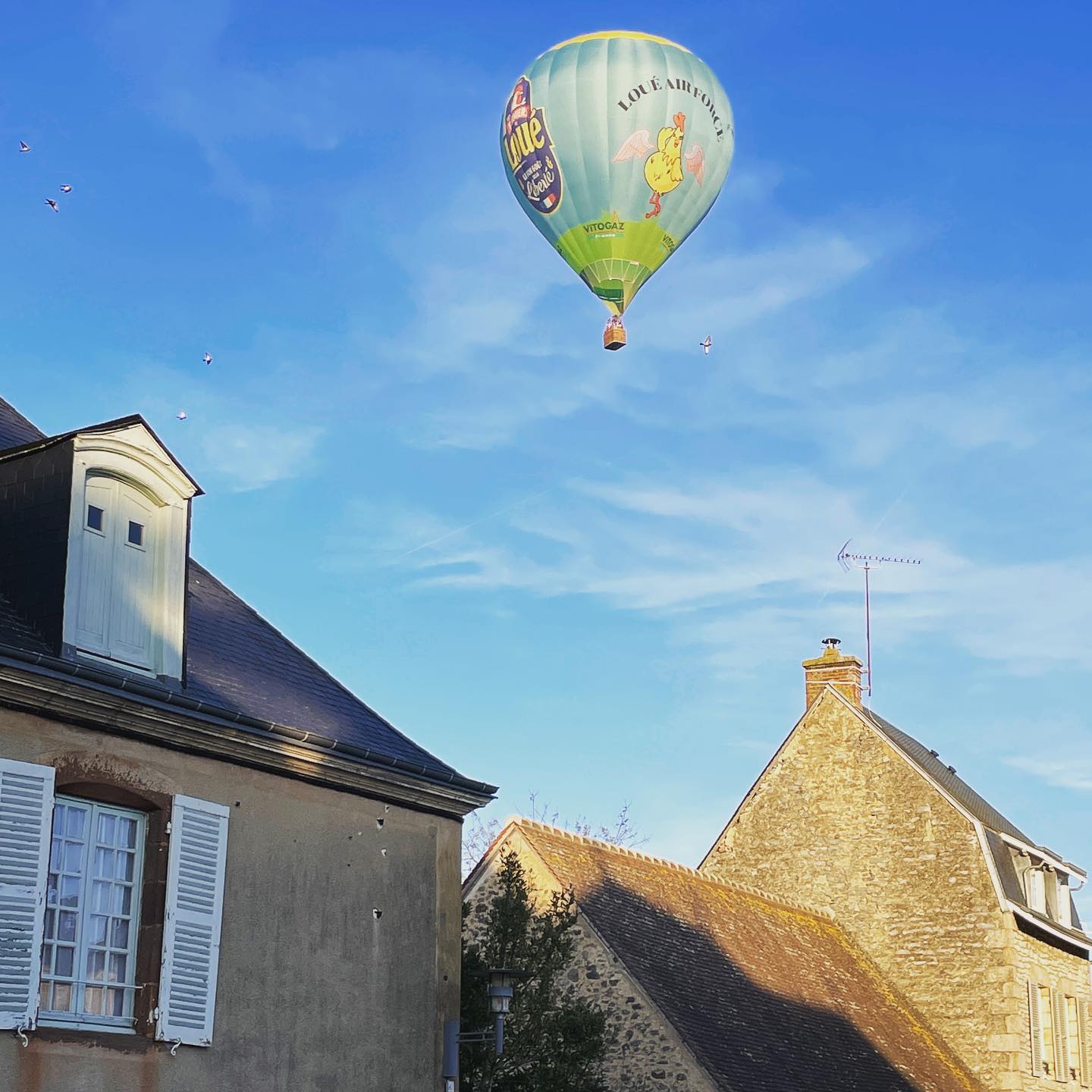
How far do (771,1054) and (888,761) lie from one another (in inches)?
323

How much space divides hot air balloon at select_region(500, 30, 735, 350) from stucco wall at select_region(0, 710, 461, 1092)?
8.42m

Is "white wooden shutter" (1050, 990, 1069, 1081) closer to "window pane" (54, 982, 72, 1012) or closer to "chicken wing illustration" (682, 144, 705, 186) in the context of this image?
"chicken wing illustration" (682, 144, 705, 186)

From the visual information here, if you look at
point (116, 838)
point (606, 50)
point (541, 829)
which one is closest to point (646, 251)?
point (606, 50)

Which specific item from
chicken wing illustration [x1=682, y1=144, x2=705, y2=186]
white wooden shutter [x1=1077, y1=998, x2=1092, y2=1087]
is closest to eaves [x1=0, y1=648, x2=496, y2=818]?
chicken wing illustration [x1=682, y1=144, x2=705, y2=186]

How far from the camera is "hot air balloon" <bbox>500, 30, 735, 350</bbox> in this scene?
59.7 feet

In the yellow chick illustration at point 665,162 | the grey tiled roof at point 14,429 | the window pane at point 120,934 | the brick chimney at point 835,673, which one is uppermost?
the yellow chick illustration at point 665,162

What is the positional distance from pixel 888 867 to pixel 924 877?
622mm

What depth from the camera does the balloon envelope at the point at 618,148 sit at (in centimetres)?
1820

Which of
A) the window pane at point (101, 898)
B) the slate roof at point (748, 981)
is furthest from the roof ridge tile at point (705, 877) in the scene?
the window pane at point (101, 898)

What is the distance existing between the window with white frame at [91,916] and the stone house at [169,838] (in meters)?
0.01

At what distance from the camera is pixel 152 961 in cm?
→ 1019

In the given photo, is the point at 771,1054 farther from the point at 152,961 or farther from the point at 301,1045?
the point at 152,961

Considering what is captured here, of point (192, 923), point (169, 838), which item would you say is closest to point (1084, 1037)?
point (192, 923)

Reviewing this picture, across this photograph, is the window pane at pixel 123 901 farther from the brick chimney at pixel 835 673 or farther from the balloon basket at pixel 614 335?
the brick chimney at pixel 835 673
